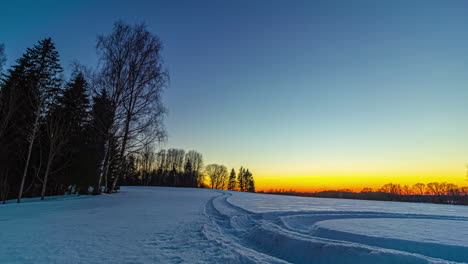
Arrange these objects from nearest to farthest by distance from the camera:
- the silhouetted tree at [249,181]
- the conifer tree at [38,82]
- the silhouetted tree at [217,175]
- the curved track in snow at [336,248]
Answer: the curved track in snow at [336,248]
the conifer tree at [38,82]
the silhouetted tree at [249,181]
the silhouetted tree at [217,175]

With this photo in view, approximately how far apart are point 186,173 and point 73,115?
5079cm

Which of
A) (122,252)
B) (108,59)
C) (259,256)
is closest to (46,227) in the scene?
(122,252)

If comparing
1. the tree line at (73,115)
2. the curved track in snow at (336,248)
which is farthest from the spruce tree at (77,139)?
the curved track in snow at (336,248)

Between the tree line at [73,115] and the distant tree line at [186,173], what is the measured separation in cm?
4378

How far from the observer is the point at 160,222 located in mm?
5551

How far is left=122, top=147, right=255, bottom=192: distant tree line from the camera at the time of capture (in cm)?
6047

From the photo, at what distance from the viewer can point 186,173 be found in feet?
208

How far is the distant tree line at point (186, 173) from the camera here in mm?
60469

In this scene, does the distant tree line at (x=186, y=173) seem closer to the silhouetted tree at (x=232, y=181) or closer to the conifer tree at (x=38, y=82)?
the silhouetted tree at (x=232, y=181)

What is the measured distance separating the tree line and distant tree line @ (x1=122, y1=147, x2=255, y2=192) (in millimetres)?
43779

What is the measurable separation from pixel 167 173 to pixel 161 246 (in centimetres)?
6368

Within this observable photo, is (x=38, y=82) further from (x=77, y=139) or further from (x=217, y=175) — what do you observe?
(x=217, y=175)

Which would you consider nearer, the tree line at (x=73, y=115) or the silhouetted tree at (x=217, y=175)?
the tree line at (x=73, y=115)

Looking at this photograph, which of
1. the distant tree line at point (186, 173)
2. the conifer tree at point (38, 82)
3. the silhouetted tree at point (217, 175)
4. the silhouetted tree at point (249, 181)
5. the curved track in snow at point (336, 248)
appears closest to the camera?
the curved track in snow at point (336, 248)
